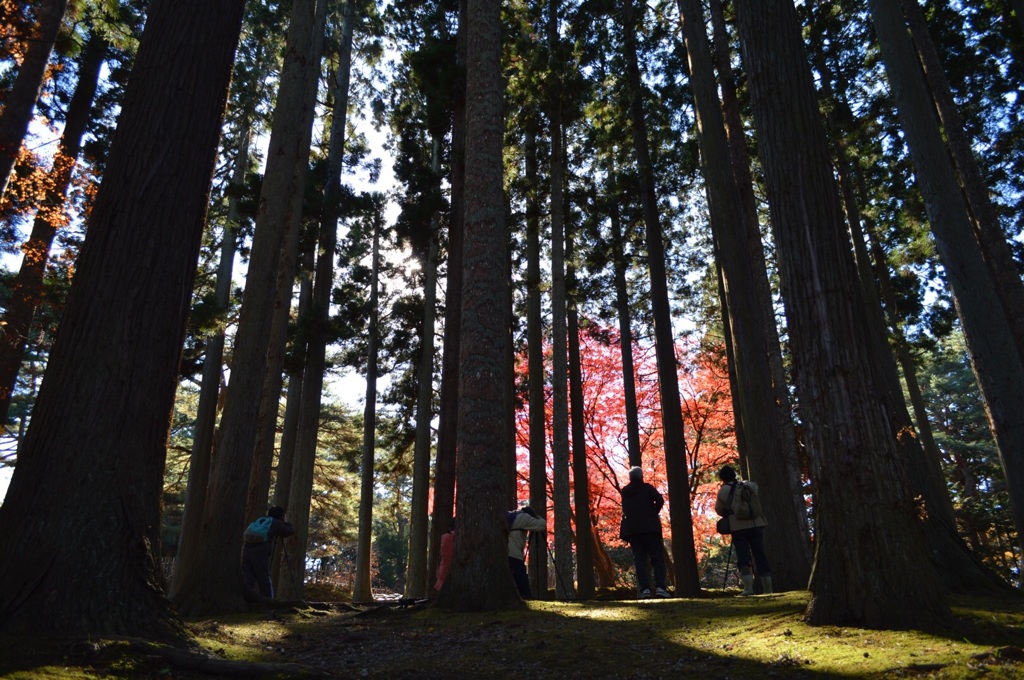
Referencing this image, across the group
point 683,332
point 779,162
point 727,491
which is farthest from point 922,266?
point 779,162

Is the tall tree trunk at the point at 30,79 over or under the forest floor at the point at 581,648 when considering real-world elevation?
over

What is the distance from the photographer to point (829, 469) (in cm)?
385

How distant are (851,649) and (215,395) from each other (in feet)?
50.3

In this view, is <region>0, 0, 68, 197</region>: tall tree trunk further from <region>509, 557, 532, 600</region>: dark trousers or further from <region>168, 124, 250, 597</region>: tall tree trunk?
<region>509, 557, 532, 600</region>: dark trousers

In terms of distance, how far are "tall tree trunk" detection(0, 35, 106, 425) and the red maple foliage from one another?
40.5 feet

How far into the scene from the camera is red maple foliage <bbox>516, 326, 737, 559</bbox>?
19688mm

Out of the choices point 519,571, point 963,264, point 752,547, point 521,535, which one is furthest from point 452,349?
point 963,264

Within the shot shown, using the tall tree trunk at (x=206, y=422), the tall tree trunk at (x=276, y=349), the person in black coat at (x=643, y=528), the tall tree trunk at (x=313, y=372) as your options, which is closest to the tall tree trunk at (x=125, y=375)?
the tall tree trunk at (x=276, y=349)

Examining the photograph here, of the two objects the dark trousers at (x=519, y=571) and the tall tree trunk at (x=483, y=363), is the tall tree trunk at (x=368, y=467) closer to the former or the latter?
the dark trousers at (x=519, y=571)

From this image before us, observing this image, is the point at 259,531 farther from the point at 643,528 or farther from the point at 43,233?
the point at 43,233

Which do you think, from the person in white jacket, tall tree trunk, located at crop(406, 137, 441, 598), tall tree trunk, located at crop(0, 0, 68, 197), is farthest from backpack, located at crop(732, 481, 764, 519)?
tall tree trunk, located at crop(0, 0, 68, 197)

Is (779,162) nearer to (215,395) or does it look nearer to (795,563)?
(795,563)

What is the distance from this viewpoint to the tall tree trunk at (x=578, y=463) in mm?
13070

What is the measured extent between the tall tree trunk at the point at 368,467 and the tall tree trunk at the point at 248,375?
8206 mm
